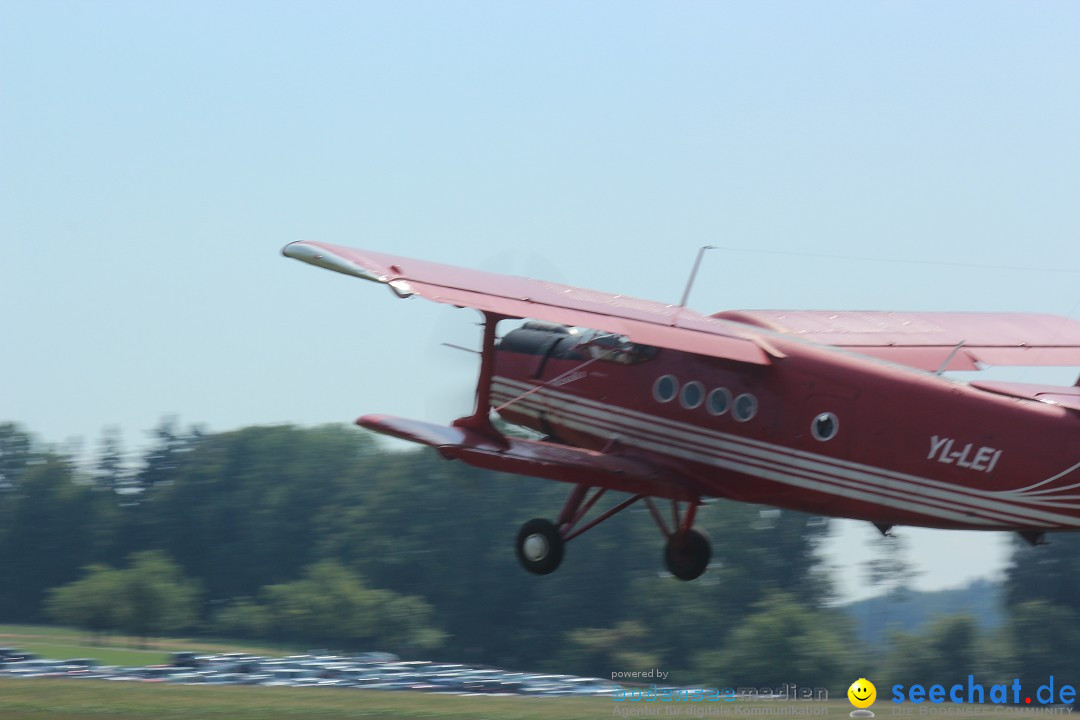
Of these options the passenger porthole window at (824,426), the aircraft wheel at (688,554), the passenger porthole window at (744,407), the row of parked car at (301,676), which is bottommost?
the row of parked car at (301,676)

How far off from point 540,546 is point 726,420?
3115 millimetres

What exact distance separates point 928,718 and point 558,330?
21.9 m

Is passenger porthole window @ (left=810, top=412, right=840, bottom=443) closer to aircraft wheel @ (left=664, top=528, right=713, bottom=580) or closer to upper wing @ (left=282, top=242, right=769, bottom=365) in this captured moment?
upper wing @ (left=282, top=242, right=769, bottom=365)

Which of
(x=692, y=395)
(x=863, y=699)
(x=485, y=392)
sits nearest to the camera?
(x=692, y=395)

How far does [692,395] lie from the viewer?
1605 cm

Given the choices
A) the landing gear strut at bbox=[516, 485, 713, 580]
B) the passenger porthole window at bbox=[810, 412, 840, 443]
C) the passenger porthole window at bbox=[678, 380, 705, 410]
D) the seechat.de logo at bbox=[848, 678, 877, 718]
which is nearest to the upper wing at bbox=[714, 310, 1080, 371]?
the passenger porthole window at bbox=[678, 380, 705, 410]

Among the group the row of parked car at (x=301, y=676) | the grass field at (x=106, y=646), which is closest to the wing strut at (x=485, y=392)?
the row of parked car at (x=301, y=676)

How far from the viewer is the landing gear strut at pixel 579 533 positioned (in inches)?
664

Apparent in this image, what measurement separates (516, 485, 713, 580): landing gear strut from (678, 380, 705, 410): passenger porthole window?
4.07 ft

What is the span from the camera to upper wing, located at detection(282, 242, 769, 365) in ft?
47.8

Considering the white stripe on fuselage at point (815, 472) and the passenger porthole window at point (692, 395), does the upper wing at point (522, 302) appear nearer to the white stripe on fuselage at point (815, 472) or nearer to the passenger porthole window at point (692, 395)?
the passenger porthole window at point (692, 395)

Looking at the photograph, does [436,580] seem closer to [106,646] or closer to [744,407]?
[106,646]

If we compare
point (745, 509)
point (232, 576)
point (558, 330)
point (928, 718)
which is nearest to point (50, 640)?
point (232, 576)

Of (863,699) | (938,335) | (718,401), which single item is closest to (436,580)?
(863,699)
